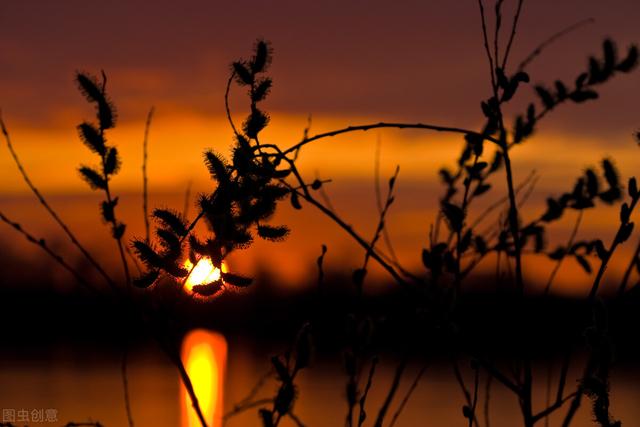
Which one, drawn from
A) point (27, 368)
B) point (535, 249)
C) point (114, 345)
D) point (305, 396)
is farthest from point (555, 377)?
point (535, 249)

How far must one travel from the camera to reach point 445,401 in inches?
1449

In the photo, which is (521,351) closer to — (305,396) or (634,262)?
(634,262)

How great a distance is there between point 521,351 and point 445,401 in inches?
1356

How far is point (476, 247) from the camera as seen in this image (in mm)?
3797

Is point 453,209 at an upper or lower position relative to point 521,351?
upper

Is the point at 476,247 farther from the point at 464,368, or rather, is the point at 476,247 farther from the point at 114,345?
the point at 114,345

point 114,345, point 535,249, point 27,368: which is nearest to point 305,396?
point 27,368

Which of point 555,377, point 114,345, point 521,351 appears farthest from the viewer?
point 114,345

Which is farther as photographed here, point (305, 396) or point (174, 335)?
point (305, 396)

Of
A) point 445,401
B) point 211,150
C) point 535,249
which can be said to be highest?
point 211,150

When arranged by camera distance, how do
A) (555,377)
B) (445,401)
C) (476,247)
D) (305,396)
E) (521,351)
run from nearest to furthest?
(521,351) → (476,247) → (445,401) → (305,396) → (555,377)

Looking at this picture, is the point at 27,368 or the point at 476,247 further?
the point at 27,368

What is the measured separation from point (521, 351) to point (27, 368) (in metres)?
48.5

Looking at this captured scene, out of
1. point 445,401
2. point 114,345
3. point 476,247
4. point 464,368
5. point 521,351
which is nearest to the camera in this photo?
point 521,351
